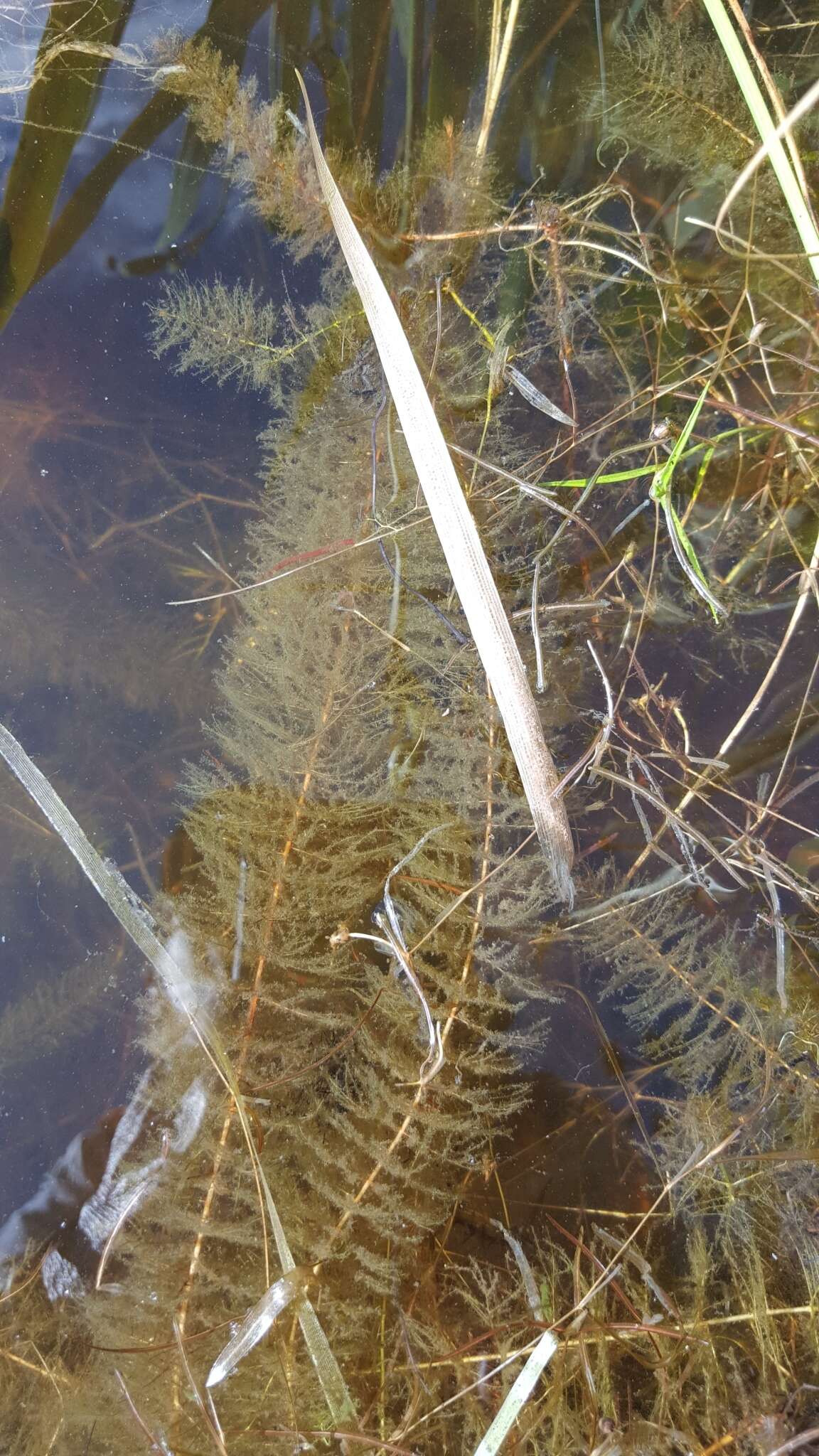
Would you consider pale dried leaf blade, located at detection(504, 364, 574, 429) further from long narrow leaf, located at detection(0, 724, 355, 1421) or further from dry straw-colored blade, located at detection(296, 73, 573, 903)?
long narrow leaf, located at detection(0, 724, 355, 1421)

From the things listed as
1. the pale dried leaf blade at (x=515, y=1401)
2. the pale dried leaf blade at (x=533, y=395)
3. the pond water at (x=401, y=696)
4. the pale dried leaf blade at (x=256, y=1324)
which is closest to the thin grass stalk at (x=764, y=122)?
the pond water at (x=401, y=696)

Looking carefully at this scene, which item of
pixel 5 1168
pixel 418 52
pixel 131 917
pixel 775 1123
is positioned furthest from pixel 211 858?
pixel 418 52

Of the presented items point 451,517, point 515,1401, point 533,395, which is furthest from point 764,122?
point 515,1401

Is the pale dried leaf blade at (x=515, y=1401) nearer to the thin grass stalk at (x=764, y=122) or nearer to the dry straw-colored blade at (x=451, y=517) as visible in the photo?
the dry straw-colored blade at (x=451, y=517)

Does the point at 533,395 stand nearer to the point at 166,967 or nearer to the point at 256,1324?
the point at 166,967

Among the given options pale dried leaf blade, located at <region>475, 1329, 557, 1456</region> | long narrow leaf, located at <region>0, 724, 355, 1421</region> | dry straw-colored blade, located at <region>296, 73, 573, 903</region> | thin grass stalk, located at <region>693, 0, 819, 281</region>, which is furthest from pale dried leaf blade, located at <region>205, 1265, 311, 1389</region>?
thin grass stalk, located at <region>693, 0, 819, 281</region>
